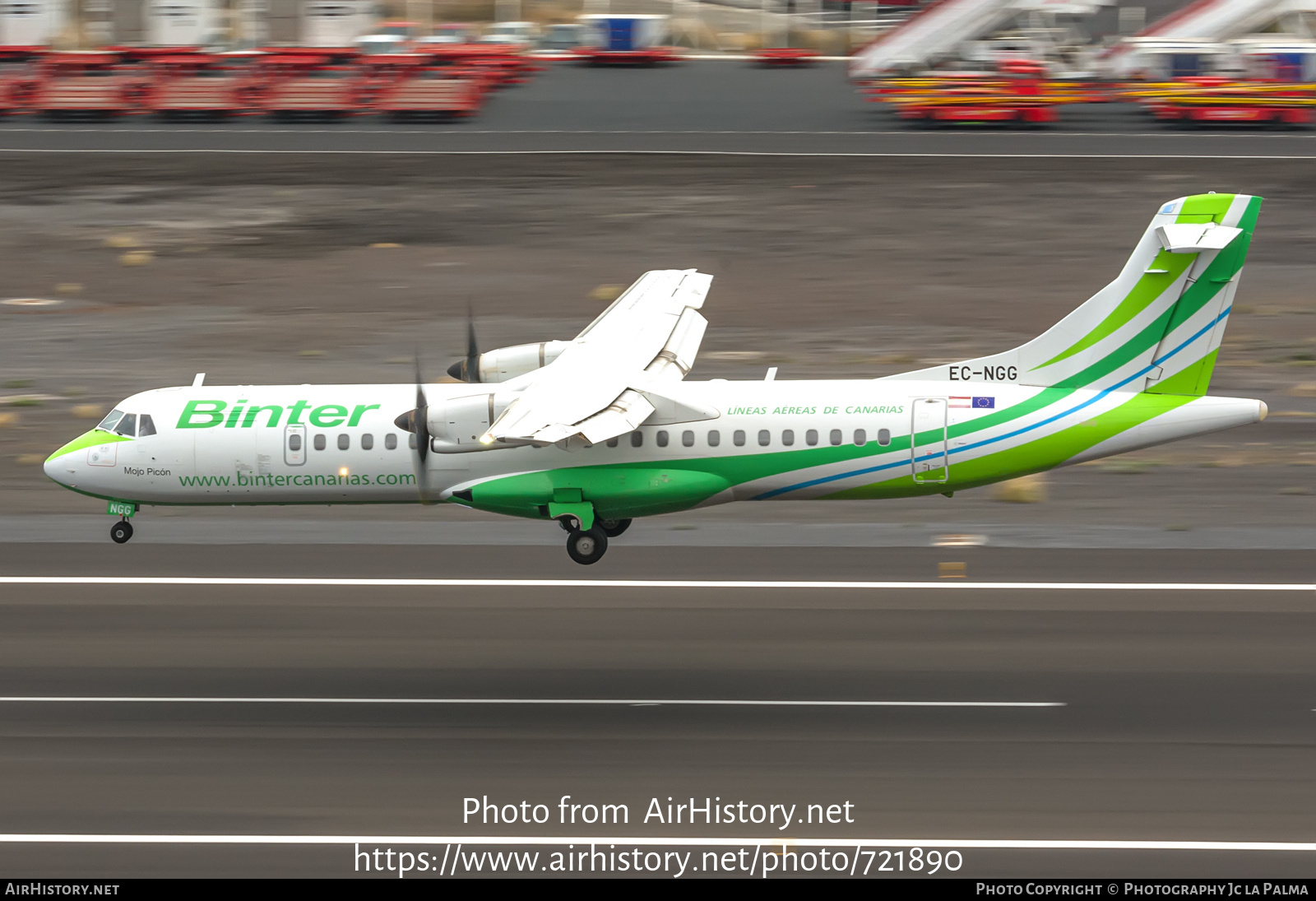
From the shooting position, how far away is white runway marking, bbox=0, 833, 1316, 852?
1586 cm

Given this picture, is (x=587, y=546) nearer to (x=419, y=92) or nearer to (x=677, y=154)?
(x=677, y=154)

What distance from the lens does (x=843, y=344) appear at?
35.9m

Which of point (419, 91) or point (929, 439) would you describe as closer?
point (929, 439)

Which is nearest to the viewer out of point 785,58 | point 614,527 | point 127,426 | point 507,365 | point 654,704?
point 654,704

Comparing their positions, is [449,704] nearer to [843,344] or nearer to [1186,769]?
[1186,769]

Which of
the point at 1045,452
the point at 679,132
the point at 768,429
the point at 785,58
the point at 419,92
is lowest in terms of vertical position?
the point at 1045,452

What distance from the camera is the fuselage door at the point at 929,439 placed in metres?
23.5

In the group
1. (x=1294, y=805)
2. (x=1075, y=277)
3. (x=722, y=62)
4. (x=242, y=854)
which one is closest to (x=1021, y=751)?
(x=1294, y=805)

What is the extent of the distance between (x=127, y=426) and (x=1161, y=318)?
1669 centimetres

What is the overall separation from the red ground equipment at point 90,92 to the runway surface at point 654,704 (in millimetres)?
35478

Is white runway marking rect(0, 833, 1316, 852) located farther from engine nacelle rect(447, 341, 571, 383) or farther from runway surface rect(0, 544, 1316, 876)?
engine nacelle rect(447, 341, 571, 383)

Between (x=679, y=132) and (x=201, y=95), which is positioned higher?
(x=201, y=95)

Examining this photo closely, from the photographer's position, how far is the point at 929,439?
23484 mm

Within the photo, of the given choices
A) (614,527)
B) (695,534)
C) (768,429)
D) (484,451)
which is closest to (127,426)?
(484,451)
